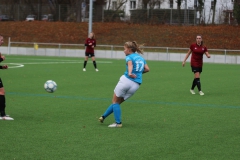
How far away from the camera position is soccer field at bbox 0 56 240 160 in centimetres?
825

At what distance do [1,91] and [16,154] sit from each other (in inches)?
137

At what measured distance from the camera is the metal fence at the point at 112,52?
42031 millimetres

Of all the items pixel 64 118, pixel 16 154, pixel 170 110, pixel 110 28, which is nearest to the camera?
pixel 16 154

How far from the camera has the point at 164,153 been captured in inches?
324

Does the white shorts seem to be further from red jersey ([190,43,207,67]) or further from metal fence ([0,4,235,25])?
metal fence ([0,4,235,25])

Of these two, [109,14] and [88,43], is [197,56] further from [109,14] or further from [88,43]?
[109,14]

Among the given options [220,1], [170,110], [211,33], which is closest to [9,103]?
[170,110]

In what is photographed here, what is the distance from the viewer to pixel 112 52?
45219 millimetres

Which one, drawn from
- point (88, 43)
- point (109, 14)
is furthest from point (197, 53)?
point (109, 14)

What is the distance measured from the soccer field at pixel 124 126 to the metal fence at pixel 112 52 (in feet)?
77.2

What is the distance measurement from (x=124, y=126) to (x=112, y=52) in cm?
3458

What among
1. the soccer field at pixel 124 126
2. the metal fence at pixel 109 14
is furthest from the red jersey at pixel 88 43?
the metal fence at pixel 109 14

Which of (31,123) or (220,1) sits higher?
(220,1)

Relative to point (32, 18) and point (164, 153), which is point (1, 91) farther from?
point (32, 18)
